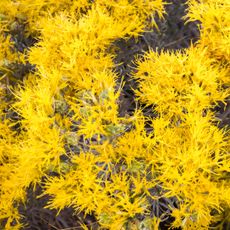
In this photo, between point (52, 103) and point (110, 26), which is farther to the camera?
point (110, 26)

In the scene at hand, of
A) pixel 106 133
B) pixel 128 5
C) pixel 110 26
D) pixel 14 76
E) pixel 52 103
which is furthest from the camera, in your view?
pixel 14 76

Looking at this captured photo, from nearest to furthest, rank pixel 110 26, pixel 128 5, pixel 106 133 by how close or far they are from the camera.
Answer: pixel 106 133, pixel 110 26, pixel 128 5

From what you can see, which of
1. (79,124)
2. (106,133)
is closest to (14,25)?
(79,124)

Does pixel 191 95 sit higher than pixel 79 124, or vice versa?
pixel 191 95

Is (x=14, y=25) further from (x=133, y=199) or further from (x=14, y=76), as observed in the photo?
(x=133, y=199)

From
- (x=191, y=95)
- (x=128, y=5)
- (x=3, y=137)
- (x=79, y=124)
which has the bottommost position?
(x=3, y=137)

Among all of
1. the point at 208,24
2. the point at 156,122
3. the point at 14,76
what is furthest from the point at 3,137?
the point at 208,24

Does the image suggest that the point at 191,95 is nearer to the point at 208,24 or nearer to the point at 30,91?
the point at 208,24
